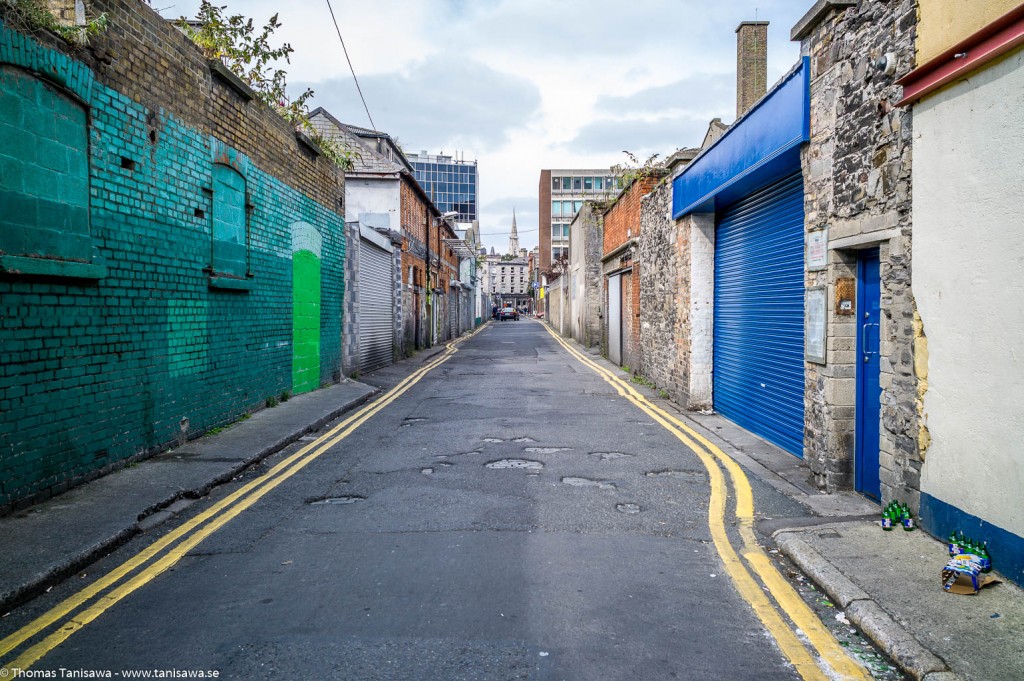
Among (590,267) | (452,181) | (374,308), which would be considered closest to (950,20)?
(374,308)

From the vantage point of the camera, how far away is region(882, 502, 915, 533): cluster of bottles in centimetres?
483

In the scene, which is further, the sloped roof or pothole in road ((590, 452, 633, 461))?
the sloped roof

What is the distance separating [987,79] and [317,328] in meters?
12.0

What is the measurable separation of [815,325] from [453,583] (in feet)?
14.6

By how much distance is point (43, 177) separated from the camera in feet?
18.6

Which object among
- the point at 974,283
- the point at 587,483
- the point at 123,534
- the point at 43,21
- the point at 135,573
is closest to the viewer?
the point at 974,283

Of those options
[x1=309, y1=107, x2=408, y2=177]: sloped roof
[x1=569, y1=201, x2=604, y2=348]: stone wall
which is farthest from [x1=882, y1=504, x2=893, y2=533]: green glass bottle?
[x1=309, y1=107, x2=408, y2=177]: sloped roof

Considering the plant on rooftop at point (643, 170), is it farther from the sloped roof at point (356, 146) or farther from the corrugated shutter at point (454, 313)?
the corrugated shutter at point (454, 313)

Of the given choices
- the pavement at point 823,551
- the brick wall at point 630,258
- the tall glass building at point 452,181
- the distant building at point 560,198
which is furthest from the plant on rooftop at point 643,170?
the tall glass building at point 452,181

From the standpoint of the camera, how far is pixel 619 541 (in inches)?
191

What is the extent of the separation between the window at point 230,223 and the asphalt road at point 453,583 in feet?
12.1

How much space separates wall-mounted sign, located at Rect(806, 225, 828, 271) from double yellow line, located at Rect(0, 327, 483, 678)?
570cm

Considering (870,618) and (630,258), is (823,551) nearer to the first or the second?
(870,618)

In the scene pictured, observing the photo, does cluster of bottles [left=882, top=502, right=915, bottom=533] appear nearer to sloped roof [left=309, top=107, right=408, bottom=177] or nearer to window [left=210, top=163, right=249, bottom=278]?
window [left=210, top=163, right=249, bottom=278]
